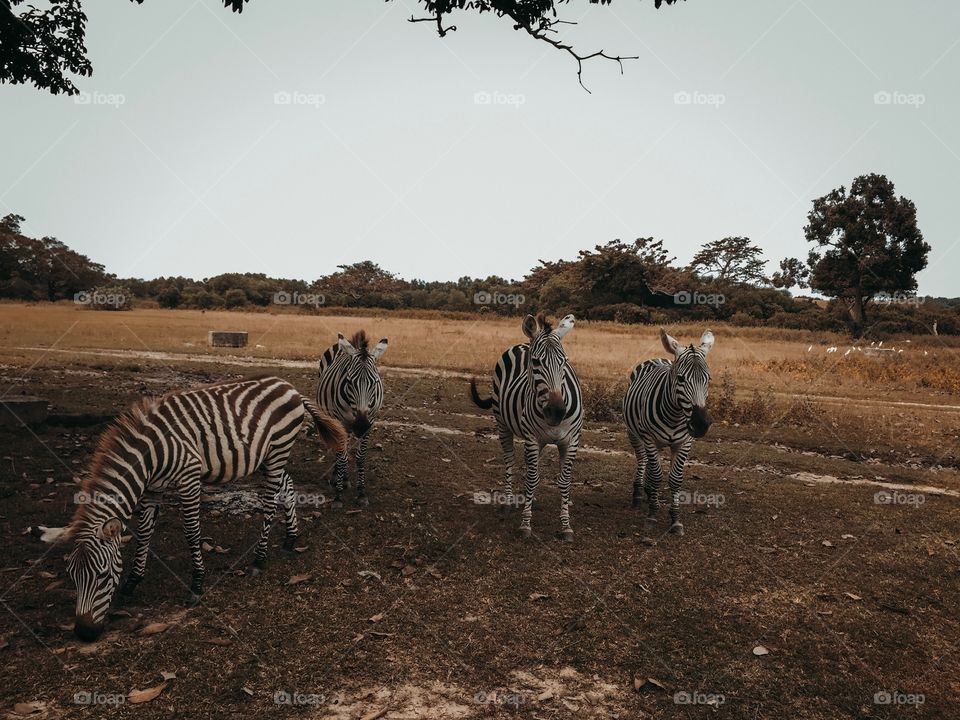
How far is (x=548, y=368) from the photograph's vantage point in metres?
7.86

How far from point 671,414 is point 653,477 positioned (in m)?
1.20

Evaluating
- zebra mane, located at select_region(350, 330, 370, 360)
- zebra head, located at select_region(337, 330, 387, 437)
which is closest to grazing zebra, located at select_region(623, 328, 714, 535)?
zebra head, located at select_region(337, 330, 387, 437)

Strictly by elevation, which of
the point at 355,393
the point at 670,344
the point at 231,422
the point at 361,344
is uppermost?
the point at 670,344

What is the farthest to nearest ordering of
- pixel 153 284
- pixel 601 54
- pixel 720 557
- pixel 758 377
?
1. pixel 153 284
2. pixel 758 377
3. pixel 601 54
4. pixel 720 557

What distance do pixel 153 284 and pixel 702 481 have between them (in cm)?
9003

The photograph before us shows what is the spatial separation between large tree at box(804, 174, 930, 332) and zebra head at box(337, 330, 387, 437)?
5770cm

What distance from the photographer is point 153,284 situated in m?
85.8

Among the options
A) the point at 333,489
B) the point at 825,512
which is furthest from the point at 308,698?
the point at 825,512

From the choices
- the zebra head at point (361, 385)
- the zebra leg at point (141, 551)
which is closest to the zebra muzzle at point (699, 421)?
the zebra head at point (361, 385)

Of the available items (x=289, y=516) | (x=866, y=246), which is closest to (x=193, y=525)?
(x=289, y=516)

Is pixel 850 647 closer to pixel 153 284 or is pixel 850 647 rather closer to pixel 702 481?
pixel 702 481

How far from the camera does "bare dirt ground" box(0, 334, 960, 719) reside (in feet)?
16.9

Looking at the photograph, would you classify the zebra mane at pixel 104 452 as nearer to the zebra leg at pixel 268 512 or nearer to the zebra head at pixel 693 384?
the zebra leg at pixel 268 512

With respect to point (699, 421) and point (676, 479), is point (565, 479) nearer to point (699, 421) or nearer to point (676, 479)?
point (676, 479)
